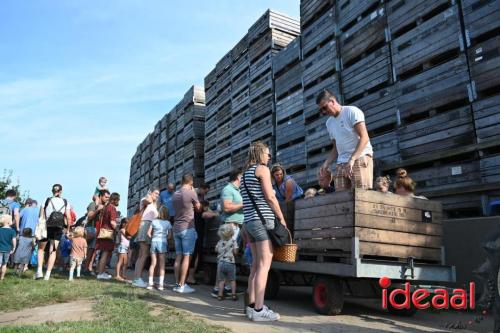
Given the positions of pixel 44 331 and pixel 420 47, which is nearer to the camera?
pixel 44 331

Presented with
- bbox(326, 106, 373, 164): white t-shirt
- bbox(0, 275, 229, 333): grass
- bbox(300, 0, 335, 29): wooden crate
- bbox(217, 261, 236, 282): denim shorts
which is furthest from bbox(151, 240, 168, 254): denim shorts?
bbox(300, 0, 335, 29): wooden crate

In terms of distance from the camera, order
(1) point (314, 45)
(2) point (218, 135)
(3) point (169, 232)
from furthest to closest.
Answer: (2) point (218, 135) → (1) point (314, 45) → (3) point (169, 232)

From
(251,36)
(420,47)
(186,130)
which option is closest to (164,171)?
(186,130)

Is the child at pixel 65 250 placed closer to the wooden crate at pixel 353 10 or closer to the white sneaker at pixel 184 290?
the white sneaker at pixel 184 290

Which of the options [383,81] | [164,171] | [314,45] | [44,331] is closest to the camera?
[44,331]

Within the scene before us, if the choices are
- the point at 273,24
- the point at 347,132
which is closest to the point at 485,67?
the point at 347,132

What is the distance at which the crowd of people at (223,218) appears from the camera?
4.14 metres

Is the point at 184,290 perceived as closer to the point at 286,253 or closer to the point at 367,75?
the point at 286,253

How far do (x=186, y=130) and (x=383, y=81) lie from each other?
10.3m

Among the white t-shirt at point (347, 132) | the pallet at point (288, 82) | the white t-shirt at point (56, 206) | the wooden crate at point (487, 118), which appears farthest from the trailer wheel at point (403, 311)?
the pallet at point (288, 82)

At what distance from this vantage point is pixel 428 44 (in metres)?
7.07

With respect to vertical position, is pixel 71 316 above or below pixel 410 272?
below

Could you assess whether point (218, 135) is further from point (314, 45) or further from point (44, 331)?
point (44, 331)

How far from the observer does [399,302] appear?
462 centimetres
